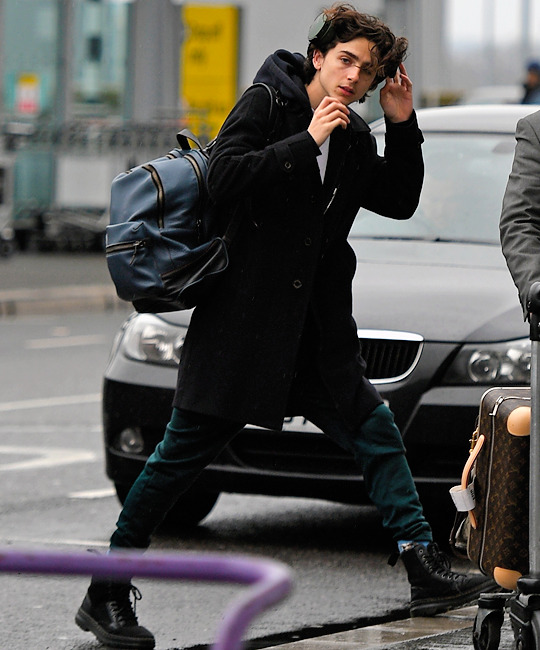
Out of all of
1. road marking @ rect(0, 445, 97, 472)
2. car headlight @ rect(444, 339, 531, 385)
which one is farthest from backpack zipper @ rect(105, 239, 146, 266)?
road marking @ rect(0, 445, 97, 472)

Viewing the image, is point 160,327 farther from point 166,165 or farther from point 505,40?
point 505,40

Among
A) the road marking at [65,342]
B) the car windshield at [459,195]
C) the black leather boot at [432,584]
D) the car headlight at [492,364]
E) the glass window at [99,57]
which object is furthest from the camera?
the glass window at [99,57]

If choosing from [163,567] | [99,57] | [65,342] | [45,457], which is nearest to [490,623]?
[163,567]

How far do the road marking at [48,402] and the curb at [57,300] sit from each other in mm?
6648

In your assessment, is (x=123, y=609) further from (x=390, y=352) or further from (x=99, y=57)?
(x=99, y=57)

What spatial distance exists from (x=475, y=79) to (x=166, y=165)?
32.4 meters

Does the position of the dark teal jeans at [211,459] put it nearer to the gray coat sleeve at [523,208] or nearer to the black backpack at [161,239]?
the black backpack at [161,239]

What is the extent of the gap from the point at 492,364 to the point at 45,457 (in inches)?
134

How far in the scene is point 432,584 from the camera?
192 inches

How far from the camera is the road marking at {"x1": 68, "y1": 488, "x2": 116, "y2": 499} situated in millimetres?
7477

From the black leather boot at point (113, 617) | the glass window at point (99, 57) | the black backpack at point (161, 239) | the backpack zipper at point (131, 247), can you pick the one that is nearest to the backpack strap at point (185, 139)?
the black backpack at point (161, 239)

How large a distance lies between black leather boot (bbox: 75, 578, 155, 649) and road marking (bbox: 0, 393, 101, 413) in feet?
18.3

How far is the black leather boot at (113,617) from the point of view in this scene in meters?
4.69

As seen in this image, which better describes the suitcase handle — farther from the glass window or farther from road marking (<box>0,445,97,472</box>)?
the glass window
